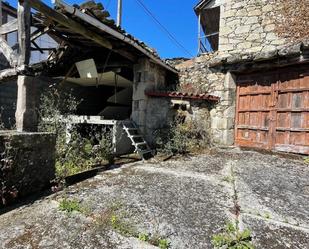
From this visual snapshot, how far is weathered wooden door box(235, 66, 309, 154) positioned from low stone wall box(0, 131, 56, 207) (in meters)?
5.45

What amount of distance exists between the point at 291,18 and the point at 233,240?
6.39m

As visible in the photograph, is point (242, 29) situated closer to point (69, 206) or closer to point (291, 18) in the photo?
point (291, 18)

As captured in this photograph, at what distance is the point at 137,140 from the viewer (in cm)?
648

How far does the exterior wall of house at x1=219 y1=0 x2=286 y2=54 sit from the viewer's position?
6.80 m

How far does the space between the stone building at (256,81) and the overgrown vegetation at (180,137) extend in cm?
44

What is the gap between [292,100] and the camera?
20.9ft

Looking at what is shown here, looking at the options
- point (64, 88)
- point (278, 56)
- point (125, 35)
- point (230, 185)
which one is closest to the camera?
point (230, 185)

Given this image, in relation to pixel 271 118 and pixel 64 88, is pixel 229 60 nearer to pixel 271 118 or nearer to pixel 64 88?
pixel 271 118

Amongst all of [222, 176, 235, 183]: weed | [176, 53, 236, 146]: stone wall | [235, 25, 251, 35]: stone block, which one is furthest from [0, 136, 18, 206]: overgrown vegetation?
[235, 25, 251, 35]: stone block

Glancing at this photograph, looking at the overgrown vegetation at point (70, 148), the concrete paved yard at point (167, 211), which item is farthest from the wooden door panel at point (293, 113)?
the overgrown vegetation at point (70, 148)

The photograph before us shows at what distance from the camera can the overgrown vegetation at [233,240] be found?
2.17 meters

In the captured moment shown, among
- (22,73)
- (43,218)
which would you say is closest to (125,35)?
(22,73)

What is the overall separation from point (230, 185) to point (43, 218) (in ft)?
8.87

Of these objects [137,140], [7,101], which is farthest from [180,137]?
[7,101]
